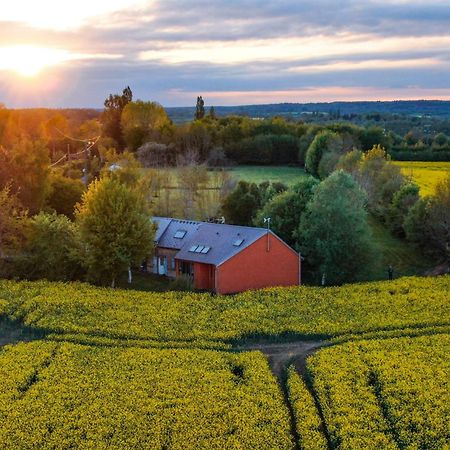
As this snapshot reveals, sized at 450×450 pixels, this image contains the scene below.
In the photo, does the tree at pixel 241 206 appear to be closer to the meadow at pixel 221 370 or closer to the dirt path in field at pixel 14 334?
the meadow at pixel 221 370

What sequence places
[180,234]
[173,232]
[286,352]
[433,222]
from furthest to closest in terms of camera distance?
[433,222] → [173,232] → [180,234] → [286,352]

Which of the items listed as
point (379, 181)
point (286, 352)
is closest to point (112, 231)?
point (286, 352)

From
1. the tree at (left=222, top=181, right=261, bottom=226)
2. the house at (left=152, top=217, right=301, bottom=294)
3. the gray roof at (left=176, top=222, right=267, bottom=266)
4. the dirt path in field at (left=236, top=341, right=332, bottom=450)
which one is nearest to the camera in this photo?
A: the dirt path in field at (left=236, top=341, right=332, bottom=450)

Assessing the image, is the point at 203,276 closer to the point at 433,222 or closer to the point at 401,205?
the point at 433,222

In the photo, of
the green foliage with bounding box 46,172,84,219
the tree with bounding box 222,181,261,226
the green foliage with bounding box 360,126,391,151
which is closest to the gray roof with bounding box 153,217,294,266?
the tree with bounding box 222,181,261,226

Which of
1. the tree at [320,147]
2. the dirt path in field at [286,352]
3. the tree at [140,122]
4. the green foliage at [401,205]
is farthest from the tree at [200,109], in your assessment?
the dirt path in field at [286,352]

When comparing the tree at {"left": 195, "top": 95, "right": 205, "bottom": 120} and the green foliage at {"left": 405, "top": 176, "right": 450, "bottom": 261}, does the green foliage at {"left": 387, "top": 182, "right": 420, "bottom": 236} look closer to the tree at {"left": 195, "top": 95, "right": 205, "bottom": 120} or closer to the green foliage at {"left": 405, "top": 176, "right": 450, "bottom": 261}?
the green foliage at {"left": 405, "top": 176, "right": 450, "bottom": 261}

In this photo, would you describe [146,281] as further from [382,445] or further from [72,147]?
[72,147]

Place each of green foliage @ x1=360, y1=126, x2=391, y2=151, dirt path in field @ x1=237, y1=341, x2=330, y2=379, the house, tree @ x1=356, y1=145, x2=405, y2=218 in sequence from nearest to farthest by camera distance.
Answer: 1. dirt path in field @ x1=237, y1=341, x2=330, y2=379
2. the house
3. tree @ x1=356, y1=145, x2=405, y2=218
4. green foliage @ x1=360, y1=126, x2=391, y2=151
